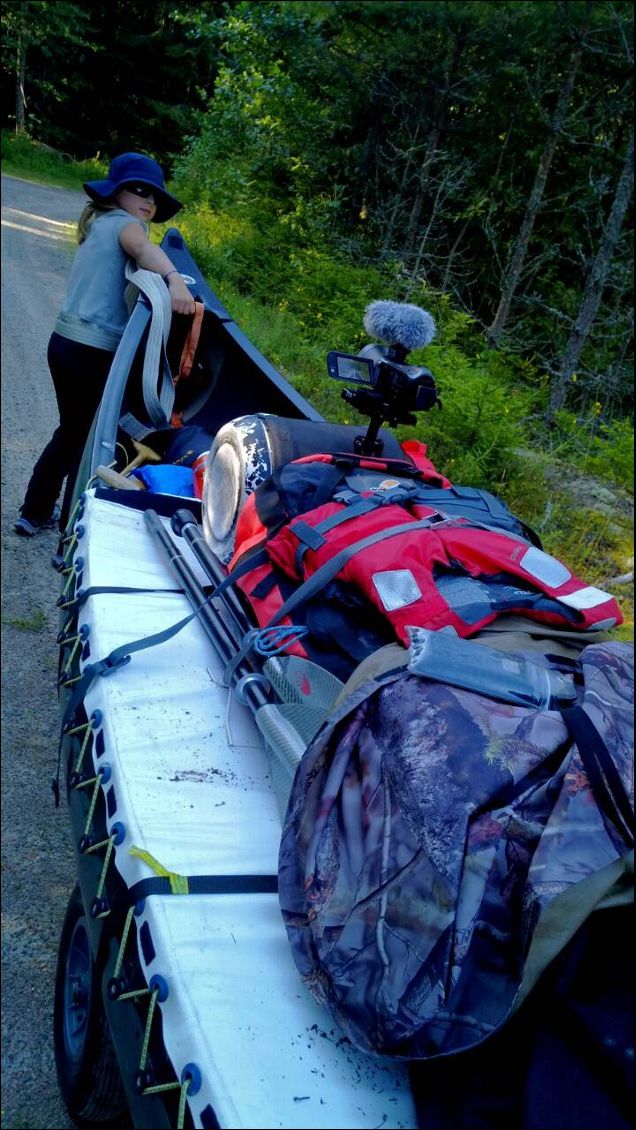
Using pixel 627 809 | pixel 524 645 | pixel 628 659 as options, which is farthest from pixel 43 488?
pixel 627 809

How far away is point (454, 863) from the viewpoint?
4.23ft

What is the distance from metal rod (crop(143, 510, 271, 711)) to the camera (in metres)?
2.13

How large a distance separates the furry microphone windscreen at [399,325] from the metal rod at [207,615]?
1.12 metres

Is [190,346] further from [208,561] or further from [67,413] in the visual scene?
[208,561]

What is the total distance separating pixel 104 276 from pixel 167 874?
333 centimetres

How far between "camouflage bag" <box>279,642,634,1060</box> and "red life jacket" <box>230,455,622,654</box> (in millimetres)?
482

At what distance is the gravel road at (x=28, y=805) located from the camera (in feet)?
7.13

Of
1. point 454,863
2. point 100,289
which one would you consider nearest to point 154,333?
point 100,289

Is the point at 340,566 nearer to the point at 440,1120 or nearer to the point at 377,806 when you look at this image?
the point at 377,806

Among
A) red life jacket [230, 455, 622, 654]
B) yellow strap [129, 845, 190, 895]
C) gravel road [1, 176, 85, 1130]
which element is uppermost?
red life jacket [230, 455, 622, 654]

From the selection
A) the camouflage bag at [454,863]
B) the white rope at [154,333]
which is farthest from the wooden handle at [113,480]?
the camouflage bag at [454,863]

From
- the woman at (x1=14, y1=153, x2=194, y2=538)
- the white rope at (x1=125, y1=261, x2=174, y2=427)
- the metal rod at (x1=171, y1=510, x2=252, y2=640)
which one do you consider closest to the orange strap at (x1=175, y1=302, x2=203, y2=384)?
the woman at (x1=14, y1=153, x2=194, y2=538)

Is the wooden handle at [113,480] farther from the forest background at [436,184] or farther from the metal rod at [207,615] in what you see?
the forest background at [436,184]

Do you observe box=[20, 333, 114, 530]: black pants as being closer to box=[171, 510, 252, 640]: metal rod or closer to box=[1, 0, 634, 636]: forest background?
box=[171, 510, 252, 640]: metal rod
